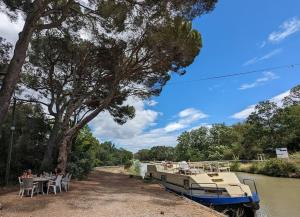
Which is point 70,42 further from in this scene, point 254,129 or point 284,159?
point 254,129

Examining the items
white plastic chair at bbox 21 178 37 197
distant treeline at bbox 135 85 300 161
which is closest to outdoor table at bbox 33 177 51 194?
white plastic chair at bbox 21 178 37 197

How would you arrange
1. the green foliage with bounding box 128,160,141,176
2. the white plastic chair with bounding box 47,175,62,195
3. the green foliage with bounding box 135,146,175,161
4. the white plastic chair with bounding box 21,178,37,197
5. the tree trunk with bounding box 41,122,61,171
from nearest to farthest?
1. the white plastic chair with bounding box 21,178,37,197
2. the white plastic chair with bounding box 47,175,62,195
3. the tree trunk with bounding box 41,122,61,171
4. the green foliage with bounding box 128,160,141,176
5. the green foliage with bounding box 135,146,175,161

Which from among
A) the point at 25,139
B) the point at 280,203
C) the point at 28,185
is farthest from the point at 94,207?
the point at 25,139

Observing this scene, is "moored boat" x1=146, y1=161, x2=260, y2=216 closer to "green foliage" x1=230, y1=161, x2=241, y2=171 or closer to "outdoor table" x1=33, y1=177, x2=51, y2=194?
"outdoor table" x1=33, y1=177, x2=51, y2=194

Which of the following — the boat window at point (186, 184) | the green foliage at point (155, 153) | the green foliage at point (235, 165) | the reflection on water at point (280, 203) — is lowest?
the reflection on water at point (280, 203)

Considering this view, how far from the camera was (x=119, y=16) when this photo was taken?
507 inches

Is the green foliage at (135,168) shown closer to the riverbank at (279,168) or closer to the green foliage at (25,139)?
the riverbank at (279,168)

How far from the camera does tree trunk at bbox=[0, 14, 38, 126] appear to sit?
920 cm

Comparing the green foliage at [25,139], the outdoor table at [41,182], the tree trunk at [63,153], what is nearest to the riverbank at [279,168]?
the tree trunk at [63,153]

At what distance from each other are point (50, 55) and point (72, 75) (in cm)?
207

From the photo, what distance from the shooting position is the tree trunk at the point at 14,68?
30.2 ft

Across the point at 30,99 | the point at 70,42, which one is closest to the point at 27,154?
the point at 30,99

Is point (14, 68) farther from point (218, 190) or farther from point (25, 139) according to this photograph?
point (218, 190)

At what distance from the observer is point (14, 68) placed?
9.45m
